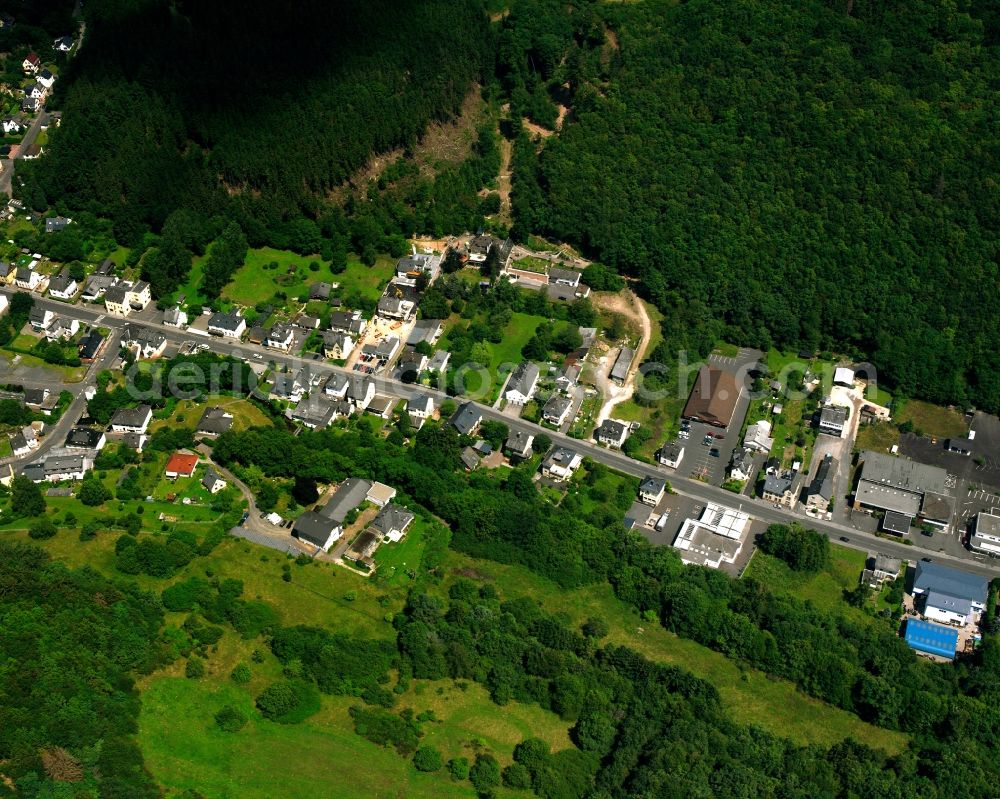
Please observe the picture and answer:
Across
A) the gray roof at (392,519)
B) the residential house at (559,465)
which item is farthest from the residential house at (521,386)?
the gray roof at (392,519)

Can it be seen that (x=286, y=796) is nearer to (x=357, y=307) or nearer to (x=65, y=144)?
(x=357, y=307)

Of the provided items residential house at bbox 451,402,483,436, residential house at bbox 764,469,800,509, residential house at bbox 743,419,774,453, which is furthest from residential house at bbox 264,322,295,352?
residential house at bbox 764,469,800,509

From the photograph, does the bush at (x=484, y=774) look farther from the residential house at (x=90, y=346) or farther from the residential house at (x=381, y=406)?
the residential house at (x=90, y=346)

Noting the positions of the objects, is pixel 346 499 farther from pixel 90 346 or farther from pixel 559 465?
pixel 90 346

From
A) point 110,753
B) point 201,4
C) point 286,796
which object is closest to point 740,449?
point 286,796

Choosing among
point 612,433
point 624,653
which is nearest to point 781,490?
point 612,433

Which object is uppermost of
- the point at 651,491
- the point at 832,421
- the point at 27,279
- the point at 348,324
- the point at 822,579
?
the point at 832,421
